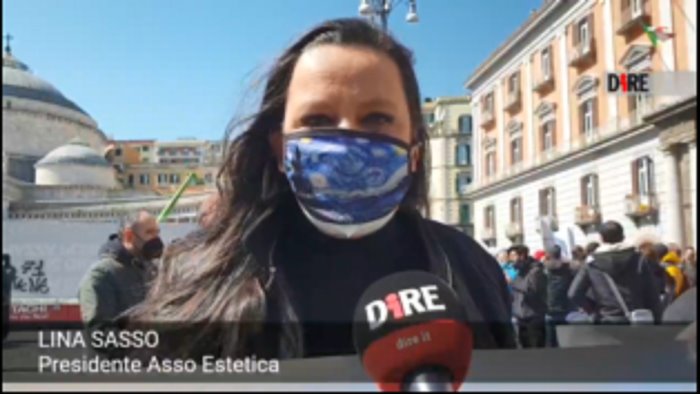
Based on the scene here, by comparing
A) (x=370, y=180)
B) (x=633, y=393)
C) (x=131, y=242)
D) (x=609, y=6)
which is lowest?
(x=633, y=393)

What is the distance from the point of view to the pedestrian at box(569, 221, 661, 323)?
8.63 feet

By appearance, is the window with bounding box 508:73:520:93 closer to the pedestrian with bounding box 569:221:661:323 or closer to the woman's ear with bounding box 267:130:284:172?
the pedestrian with bounding box 569:221:661:323

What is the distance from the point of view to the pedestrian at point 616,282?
2.63 m

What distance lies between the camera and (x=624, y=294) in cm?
276

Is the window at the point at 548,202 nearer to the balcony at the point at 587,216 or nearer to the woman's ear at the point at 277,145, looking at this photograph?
the balcony at the point at 587,216

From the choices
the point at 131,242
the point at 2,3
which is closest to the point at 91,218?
the point at 131,242

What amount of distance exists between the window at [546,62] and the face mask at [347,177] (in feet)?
2.05

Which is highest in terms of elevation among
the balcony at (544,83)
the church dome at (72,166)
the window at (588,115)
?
the balcony at (544,83)

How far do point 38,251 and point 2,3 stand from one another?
32.0 inches

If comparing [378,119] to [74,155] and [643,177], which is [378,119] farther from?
[74,155]

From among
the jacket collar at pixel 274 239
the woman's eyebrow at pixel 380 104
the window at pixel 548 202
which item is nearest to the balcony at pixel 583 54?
the window at pixel 548 202

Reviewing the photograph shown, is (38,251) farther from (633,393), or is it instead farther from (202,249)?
(633,393)

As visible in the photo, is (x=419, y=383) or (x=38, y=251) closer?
(x=419, y=383)

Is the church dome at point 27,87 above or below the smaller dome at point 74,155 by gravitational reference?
above
